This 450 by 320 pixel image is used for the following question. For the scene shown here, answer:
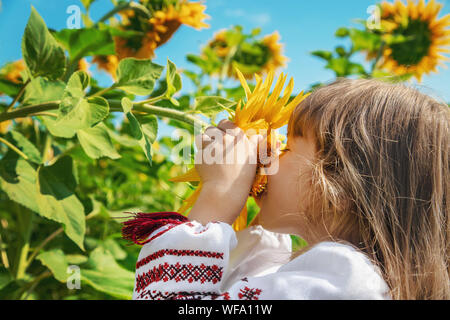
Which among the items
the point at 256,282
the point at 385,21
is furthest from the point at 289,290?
the point at 385,21

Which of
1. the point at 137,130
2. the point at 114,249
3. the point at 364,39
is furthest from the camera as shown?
the point at 364,39

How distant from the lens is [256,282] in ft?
1.66

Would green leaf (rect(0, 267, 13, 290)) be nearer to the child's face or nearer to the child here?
the child

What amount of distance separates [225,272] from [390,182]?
237 millimetres

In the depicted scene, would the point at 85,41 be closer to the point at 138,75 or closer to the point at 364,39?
the point at 138,75

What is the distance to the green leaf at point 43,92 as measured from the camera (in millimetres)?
657

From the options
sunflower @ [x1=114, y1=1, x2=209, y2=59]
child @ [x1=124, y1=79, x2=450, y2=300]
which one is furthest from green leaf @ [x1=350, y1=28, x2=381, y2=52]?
child @ [x1=124, y1=79, x2=450, y2=300]

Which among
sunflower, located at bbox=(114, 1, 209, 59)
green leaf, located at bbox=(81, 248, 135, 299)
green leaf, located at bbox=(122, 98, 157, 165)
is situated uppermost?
sunflower, located at bbox=(114, 1, 209, 59)

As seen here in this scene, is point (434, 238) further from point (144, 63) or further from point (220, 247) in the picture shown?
point (144, 63)

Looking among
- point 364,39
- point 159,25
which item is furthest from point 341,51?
point 159,25

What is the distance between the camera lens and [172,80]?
2.02 ft

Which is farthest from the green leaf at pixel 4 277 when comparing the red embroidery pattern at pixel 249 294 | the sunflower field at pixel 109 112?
the red embroidery pattern at pixel 249 294

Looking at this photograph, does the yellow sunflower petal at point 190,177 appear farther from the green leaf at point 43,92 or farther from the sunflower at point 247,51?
the sunflower at point 247,51

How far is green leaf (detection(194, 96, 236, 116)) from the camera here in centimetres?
65
